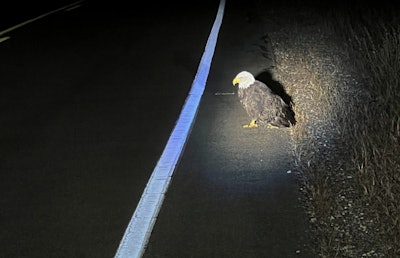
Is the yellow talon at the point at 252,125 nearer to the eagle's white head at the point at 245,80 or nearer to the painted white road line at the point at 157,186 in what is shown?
the eagle's white head at the point at 245,80

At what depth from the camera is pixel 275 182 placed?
4.95 meters

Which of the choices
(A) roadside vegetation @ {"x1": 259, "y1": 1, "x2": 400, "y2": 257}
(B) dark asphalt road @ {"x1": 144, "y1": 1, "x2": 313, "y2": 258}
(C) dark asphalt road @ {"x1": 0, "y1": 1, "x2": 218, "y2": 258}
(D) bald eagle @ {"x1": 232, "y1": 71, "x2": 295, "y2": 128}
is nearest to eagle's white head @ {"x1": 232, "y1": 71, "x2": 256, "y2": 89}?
(D) bald eagle @ {"x1": 232, "y1": 71, "x2": 295, "y2": 128}

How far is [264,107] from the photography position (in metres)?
6.15

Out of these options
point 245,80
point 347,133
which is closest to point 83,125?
point 245,80

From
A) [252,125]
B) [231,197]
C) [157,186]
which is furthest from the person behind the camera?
[252,125]

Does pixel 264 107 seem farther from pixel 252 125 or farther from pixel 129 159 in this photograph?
pixel 129 159

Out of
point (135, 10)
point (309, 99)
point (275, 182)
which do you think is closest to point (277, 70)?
point (309, 99)

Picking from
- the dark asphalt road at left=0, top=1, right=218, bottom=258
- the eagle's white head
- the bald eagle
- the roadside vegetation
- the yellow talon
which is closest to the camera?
the roadside vegetation

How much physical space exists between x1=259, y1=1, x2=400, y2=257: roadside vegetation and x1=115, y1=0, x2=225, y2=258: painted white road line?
1173 mm

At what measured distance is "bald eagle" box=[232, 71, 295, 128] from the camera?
20.0 ft

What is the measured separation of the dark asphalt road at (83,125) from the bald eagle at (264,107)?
96 cm

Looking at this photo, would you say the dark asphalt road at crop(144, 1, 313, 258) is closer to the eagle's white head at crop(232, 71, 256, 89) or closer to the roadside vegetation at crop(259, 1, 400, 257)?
the roadside vegetation at crop(259, 1, 400, 257)

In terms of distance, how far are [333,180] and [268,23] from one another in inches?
341

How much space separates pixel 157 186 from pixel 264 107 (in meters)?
1.71
